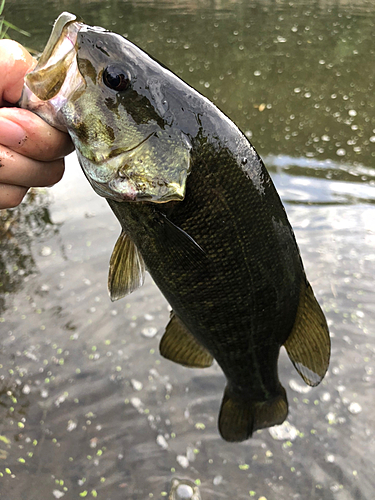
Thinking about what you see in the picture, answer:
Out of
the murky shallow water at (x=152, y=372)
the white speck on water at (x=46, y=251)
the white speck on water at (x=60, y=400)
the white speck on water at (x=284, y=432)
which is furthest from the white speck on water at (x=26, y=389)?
the white speck on water at (x=284, y=432)

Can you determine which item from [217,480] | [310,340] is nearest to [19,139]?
[310,340]

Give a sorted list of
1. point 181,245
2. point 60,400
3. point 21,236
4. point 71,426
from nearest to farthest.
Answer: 1. point 181,245
2. point 71,426
3. point 60,400
4. point 21,236

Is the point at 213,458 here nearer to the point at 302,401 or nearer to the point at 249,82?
the point at 302,401

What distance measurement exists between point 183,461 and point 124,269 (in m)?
1.36

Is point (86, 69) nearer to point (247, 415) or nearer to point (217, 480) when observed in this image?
point (247, 415)

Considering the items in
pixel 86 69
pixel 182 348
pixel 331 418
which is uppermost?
pixel 86 69

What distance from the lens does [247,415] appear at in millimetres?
1858

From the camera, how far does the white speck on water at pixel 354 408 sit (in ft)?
7.89

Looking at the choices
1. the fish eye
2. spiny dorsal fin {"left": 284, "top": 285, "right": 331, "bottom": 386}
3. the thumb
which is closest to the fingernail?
the thumb

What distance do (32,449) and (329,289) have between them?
88.0 inches

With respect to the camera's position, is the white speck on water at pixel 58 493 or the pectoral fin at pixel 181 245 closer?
the pectoral fin at pixel 181 245

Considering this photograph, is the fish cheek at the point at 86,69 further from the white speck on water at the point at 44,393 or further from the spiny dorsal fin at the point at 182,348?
the white speck on water at the point at 44,393

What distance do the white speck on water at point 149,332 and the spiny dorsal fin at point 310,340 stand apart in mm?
1452

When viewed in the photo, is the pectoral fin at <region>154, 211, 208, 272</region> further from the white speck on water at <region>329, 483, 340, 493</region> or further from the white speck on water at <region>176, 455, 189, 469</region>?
the white speck on water at <region>329, 483, 340, 493</region>
